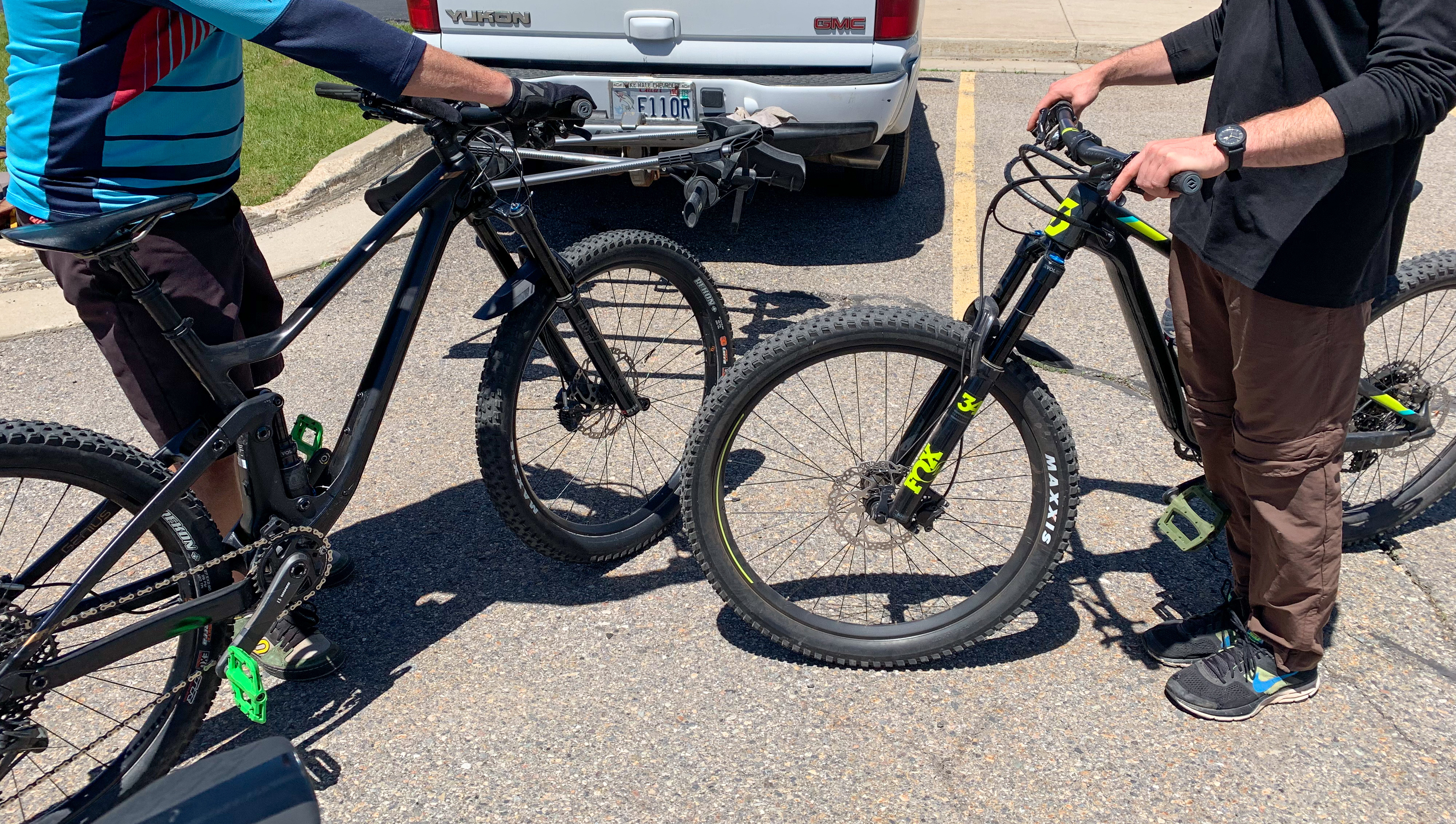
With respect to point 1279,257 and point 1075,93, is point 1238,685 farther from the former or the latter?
point 1075,93

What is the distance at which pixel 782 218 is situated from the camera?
5.95 m

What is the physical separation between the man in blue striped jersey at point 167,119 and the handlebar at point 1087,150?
1.20 metres

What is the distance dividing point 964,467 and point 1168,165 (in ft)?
5.73

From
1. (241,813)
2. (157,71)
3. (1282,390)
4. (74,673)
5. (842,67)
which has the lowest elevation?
(74,673)

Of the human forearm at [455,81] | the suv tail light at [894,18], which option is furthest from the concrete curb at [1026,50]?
the human forearm at [455,81]

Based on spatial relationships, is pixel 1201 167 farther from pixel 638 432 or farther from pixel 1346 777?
pixel 638 432

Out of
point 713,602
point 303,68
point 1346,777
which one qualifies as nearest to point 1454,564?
point 1346,777

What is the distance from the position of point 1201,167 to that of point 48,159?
2.37 metres

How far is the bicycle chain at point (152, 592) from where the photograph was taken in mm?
2354

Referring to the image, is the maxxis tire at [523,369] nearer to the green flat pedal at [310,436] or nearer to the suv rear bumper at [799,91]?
the green flat pedal at [310,436]

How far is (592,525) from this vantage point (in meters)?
3.28

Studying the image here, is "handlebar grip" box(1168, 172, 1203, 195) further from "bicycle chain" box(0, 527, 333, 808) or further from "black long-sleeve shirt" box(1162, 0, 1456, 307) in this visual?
"bicycle chain" box(0, 527, 333, 808)

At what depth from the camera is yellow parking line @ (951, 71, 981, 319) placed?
5.09 m

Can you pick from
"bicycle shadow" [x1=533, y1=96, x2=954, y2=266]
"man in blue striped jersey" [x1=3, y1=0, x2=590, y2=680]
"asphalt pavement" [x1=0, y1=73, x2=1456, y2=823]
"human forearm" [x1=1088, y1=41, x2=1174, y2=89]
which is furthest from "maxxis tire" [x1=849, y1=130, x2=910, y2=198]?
"man in blue striped jersey" [x1=3, y1=0, x2=590, y2=680]
